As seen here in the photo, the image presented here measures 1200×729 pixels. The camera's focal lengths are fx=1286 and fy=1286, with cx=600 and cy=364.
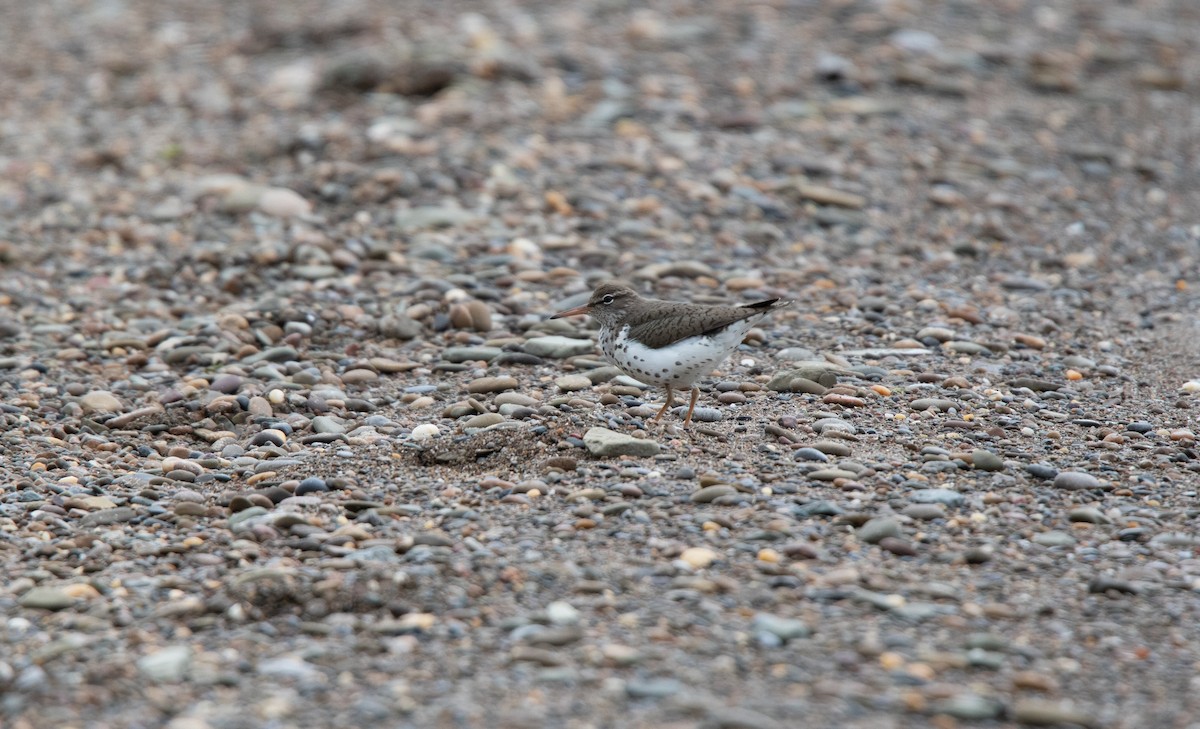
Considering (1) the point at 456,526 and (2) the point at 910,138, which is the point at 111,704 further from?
(2) the point at 910,138

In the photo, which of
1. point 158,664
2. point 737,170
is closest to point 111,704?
point 158,664

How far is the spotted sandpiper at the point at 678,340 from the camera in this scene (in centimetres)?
702

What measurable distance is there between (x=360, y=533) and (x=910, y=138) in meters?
7.99

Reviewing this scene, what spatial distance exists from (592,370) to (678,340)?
52.4 inches

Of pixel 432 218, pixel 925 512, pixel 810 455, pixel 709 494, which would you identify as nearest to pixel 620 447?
pixel 709 494

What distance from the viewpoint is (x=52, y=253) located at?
10.4m

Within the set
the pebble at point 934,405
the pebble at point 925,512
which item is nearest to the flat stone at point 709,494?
the pebble at point 925,512

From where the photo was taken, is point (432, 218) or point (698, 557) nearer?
point (698, 557)

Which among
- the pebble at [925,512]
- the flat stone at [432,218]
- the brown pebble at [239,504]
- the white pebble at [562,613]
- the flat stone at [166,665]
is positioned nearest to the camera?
the flat stone at [166,665]

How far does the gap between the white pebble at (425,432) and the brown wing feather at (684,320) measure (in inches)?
48.9

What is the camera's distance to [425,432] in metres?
7.30

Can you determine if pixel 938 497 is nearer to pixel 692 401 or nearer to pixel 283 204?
pixel 692 401

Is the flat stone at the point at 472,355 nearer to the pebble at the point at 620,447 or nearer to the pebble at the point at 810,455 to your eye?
the pebble at the point at 620,447

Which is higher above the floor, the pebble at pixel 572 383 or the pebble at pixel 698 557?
the pebble at pixel 698 557
